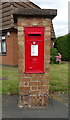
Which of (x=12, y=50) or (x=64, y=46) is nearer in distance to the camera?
(x=12, y=50)

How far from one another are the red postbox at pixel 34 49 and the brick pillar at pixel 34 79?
0.29 ft

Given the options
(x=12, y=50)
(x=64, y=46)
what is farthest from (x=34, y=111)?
(x=64, y=46)

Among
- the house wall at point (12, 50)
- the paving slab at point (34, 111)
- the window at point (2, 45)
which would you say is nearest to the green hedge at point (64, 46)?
the house wall at point (12, 50)

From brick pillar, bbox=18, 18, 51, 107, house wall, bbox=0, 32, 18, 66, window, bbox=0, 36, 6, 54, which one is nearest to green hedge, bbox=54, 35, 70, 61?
house wall, bbox=0, 32, 18, 66

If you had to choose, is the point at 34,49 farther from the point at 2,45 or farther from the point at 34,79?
the point at 2,45

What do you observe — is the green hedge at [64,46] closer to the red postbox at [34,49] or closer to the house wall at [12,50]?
the house wall at [12,50]

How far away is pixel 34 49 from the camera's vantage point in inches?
134

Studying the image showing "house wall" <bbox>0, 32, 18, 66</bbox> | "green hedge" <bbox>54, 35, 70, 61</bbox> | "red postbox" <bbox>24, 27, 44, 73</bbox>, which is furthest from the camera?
"green hedge" <bbox>54, 35, 70, 61</bbox>

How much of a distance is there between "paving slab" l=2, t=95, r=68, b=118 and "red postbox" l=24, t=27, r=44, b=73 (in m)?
0.97

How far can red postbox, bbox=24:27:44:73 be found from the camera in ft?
11.0

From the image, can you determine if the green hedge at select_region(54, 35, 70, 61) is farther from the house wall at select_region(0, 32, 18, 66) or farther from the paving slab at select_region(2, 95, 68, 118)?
the paving slab at select_region(2, 95, 68, 118)

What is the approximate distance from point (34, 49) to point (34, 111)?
4.99 ft

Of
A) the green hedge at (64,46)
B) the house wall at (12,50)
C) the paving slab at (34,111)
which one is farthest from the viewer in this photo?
the green hedge at (64,46)

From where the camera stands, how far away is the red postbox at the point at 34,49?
132 inches
